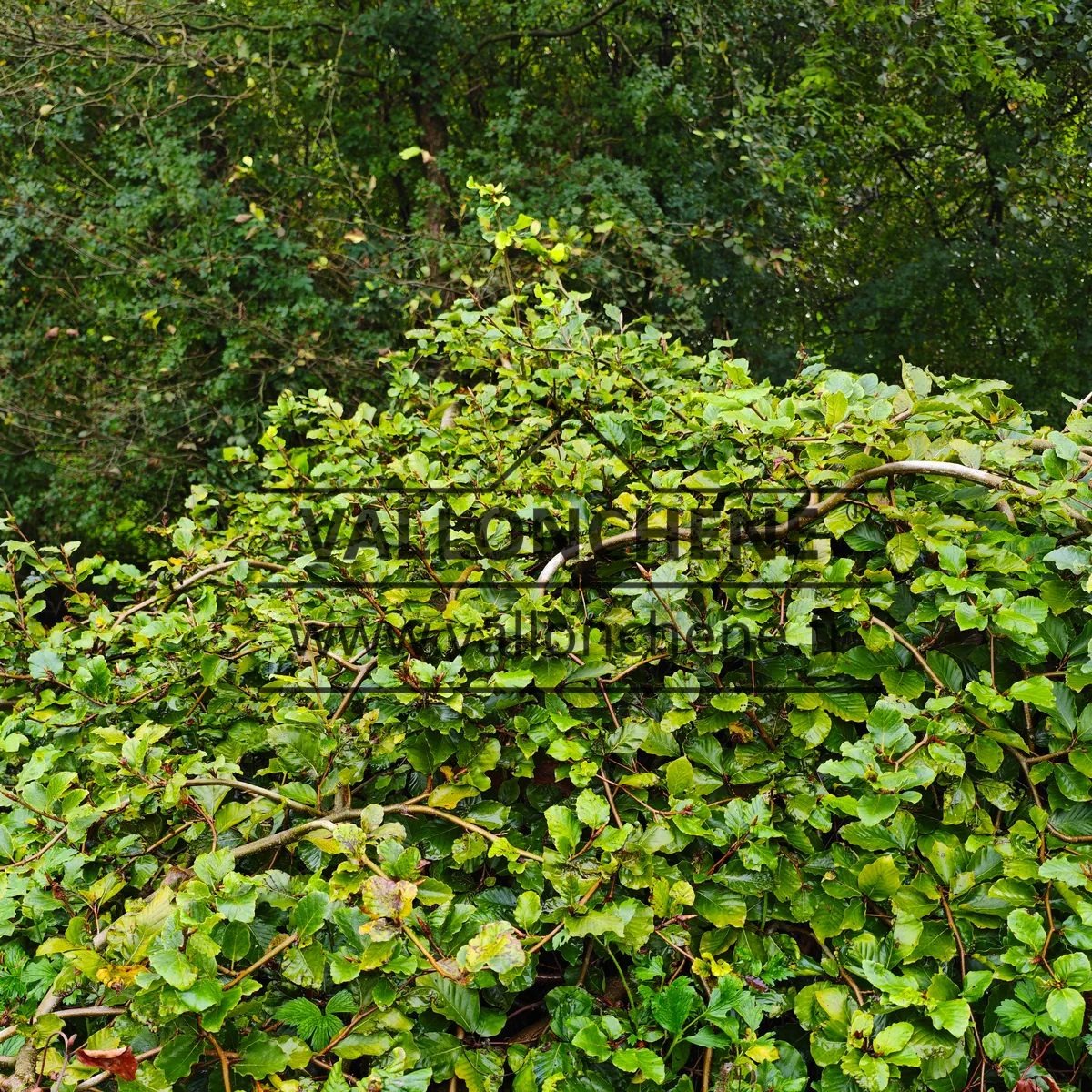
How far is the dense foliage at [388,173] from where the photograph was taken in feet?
22.9

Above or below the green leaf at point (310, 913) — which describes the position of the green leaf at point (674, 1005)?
below

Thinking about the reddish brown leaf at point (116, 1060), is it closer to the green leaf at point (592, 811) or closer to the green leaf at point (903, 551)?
the green leaf at point (592, 811)

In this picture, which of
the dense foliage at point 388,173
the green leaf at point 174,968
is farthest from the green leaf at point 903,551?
the dense foliage at point 388,173

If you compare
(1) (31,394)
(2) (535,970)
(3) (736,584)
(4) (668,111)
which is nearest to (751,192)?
(4) (668,111)

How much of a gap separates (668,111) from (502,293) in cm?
275

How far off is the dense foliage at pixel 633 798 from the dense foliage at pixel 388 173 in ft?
17.0

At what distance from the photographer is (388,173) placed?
823 centimetres

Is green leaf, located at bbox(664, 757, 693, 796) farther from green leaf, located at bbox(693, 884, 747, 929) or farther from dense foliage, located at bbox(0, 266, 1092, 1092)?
green leaf, located at bbox(693, 884, 747, 929)

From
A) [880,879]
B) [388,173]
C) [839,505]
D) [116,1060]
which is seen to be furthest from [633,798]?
[388,173]

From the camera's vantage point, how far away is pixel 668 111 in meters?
7.53

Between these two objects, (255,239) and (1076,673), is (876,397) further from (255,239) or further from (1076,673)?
(255,239)

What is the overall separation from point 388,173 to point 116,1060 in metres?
8.19

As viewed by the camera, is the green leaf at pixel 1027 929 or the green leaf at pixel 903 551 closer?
the green leaf at pixel 1027 929

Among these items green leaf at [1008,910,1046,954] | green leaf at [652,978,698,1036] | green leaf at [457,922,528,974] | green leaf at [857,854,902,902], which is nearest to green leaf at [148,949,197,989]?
green leaf at [457,922,528,974]
